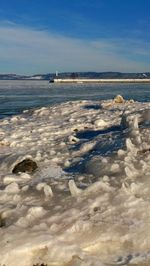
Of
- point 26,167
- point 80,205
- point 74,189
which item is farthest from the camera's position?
point 26,167

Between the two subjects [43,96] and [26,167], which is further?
[43,96]

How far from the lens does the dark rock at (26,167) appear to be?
1013 centimetres

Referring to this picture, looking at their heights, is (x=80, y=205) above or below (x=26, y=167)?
above

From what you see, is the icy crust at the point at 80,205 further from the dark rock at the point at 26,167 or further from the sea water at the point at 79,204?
the dark rock at the point at 26,167

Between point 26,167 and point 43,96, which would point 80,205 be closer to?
point 26,167

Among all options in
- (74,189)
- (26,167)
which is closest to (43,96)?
(26,167)

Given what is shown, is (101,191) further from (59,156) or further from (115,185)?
(59,156)

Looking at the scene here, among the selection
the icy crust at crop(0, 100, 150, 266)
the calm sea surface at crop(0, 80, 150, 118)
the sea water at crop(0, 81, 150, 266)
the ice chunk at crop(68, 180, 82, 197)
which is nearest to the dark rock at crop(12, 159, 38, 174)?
the sea water at crop(0, 81, 150, 266)

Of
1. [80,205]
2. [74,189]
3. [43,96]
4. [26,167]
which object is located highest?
[74,189]

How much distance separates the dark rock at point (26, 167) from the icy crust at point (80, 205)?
0.14 m

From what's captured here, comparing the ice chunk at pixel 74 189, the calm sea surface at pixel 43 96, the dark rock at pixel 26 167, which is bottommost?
the calm sea surface at pixel 43 96

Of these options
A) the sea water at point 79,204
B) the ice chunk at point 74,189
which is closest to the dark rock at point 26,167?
the sea water at point 79,204

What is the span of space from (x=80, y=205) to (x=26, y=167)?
3.06 metres

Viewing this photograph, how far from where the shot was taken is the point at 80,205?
747 centimetres
